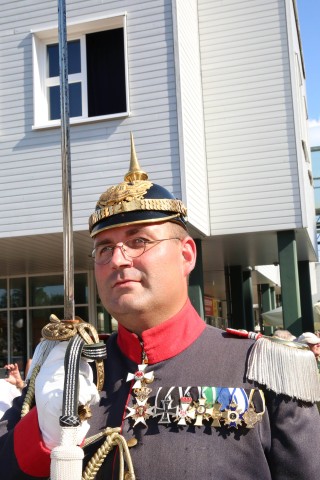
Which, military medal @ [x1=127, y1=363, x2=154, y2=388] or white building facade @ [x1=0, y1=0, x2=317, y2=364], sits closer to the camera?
military medal @ [x1=127, y1=363, x2=154, y2=388]

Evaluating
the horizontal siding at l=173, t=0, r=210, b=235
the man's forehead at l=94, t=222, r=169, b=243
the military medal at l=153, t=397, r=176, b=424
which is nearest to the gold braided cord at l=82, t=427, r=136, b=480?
the military medal at l=153, t=397, r=176, b=424

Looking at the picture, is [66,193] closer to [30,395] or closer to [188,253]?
[188,253]

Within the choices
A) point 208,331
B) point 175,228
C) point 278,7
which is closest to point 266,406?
point 208,331

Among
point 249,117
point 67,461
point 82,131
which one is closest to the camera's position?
point 67,461

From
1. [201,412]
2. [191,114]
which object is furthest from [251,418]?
[191,114]

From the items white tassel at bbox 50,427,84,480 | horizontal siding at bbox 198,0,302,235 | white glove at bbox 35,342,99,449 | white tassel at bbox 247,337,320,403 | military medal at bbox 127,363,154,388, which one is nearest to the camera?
white tassel at bbox 50,427,84,480

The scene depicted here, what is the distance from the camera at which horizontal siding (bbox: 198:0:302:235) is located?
10227 mm

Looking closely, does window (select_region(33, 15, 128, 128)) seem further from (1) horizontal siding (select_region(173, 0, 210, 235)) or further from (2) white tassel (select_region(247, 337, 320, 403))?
(2) white tassel (select_region(247, 337, 320, 403))

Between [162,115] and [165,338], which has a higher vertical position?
[162,115]

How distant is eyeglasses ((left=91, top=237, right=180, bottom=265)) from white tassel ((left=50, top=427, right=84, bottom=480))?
64 centimetres

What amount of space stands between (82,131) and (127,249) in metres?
7.80

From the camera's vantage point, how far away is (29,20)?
32.0 ft

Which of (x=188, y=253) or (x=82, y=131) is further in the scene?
(x=82, y=131)

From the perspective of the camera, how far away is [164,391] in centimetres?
196
